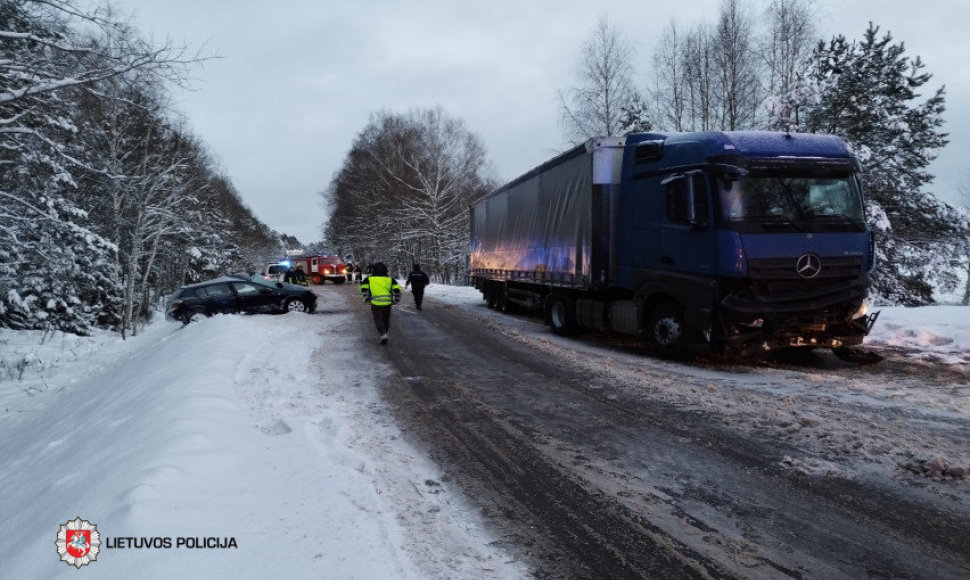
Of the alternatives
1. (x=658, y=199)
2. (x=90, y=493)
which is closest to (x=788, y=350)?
(x=658, y=199)

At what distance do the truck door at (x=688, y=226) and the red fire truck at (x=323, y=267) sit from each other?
107 ft

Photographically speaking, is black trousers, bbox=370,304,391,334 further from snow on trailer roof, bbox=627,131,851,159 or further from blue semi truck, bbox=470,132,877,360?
snow on trailer roof, bbox=627,131,851,159

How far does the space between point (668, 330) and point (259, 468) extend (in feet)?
22.0

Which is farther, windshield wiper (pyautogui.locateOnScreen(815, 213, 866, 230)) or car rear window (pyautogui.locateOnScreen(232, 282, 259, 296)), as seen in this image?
car rear window (pyautogui.locateOnScreen(232, 282, 259, 296))

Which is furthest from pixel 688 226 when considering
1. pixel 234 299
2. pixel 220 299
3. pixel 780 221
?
pixel 220 299

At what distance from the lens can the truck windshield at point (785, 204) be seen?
24.5 ft

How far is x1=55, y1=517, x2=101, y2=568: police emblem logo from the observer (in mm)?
2625

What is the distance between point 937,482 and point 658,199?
19.0ft

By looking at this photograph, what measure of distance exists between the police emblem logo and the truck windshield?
24.8ft

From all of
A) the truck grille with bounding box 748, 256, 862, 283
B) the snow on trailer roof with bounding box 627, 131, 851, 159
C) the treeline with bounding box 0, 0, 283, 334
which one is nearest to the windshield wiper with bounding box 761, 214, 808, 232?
the truck grille with bounding box 748, 256, 862, 283

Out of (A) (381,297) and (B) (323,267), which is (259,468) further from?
(B) (323,267)

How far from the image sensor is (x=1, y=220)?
10695mm

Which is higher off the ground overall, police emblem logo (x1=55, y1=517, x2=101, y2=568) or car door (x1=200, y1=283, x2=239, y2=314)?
car door (x1=200, y1=283, x2=239, y2=314)

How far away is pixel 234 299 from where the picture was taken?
1552cm
